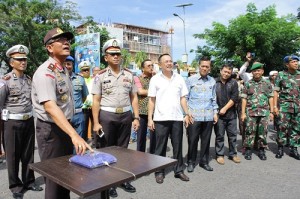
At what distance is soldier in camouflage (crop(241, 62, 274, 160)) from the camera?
528 centimetres

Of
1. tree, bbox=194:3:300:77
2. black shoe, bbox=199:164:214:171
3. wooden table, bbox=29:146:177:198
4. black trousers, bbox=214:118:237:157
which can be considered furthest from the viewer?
tree, bbox=194:3:300:77

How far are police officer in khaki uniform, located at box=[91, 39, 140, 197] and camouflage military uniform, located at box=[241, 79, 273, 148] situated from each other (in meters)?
2.62

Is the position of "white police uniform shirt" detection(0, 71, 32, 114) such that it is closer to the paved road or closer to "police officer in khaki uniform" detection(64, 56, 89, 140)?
"police officer in khaki uniform" detection(64, 56, 89, 140)

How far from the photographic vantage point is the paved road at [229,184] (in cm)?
375

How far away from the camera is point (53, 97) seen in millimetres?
2314

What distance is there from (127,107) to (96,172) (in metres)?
1.85

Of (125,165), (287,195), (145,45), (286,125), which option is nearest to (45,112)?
(125,165)

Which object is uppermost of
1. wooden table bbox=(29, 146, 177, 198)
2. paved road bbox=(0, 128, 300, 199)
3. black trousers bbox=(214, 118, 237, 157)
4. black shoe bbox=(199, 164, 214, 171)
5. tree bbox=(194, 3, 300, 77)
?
tree bbox=(194, 3, 300, 77)

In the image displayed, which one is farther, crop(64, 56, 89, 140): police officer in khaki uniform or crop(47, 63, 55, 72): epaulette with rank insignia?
crop(64, 56, 89, 140): police officer in khaki uniform

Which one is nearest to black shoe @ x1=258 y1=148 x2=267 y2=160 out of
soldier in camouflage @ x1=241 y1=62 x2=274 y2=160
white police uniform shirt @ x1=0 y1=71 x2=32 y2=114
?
soldier in camouflage @ x1=241 y1=62 x2=274 y2=160

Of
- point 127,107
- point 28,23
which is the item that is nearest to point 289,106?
point 127,107

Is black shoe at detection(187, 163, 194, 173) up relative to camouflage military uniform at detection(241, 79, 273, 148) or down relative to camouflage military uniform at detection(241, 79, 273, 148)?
down

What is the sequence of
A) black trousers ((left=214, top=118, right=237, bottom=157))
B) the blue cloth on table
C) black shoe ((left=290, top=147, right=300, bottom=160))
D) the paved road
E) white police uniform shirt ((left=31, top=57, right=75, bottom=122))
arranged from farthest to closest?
black shoe ((left=290, top=147, right=300, bottom=160)) < black trousers ((left=214, top=118, right=237, bottom=157)) < the paved road < white police uniform shirt ((left=31, top=57, right=75, bottom=122)) < the blue cloth on table

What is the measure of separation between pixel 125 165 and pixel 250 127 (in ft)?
12.8
